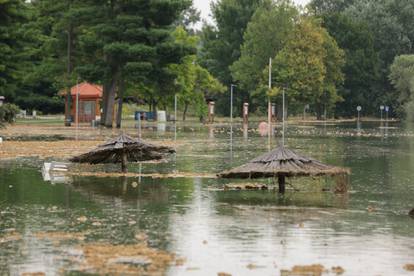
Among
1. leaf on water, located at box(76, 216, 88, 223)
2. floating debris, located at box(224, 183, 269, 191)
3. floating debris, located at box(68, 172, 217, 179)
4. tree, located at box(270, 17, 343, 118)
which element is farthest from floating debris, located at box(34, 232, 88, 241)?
tree, located at box(270, 17, 343, 118)

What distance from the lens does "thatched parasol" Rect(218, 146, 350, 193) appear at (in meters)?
19.6

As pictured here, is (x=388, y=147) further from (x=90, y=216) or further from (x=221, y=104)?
(x=221, y=104)

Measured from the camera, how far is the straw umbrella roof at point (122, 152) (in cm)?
2492

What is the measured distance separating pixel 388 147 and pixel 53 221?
30374 millimetres

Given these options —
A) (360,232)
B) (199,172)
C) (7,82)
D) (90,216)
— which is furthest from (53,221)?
(7,82)

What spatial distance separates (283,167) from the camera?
64.6 feet

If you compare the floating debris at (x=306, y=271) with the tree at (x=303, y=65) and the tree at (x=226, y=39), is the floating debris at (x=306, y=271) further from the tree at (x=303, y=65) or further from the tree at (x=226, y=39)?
the tree at (x=226, y=39)

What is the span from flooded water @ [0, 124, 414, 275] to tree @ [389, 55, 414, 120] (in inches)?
3505

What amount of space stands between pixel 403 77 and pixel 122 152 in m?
94.1

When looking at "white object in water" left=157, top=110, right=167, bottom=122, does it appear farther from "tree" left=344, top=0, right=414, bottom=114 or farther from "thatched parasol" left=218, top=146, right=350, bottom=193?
"thatched parasol" left=218, top=146, right=350, bottom=193

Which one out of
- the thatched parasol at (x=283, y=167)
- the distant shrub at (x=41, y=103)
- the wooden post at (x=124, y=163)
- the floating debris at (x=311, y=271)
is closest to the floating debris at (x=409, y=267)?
the floating debris at (x=311, y=271)

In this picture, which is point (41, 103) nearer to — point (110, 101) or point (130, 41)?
point (110, 101)

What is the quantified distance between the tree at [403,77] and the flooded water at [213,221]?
8902cm

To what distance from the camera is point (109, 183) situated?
2327cm
